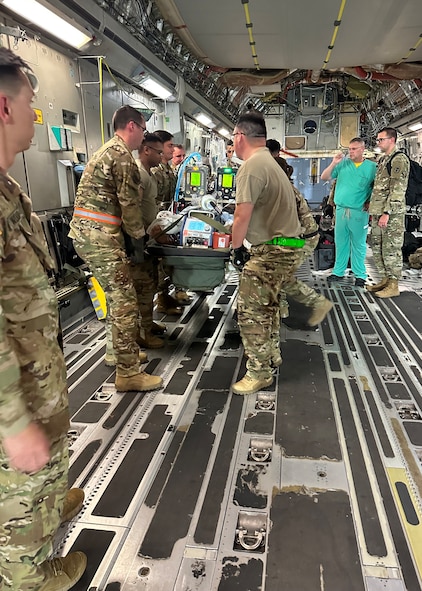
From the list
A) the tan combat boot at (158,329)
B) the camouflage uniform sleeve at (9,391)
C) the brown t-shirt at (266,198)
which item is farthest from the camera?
the tan combat boot at (158,329)


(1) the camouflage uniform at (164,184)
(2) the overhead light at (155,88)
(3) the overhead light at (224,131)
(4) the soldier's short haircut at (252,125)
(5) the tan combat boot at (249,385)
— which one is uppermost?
(3) the overhead light at (224,131)

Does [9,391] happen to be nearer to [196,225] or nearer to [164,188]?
[196,225]

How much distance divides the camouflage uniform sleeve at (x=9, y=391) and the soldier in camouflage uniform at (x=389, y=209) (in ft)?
16.9

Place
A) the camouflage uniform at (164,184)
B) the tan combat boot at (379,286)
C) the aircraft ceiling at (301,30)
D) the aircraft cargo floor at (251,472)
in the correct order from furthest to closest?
the tan combat boot at (379,286) → the camouflage uniform at (164,184) → the aircraft ceiling at (301,30) → the aircraft cargo floor at (251,472)

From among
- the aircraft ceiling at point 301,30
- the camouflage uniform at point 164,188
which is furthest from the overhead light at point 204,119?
the camouflage uniform at point 164,188

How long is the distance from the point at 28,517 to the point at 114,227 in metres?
2.12

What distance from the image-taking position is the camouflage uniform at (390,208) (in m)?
5.50

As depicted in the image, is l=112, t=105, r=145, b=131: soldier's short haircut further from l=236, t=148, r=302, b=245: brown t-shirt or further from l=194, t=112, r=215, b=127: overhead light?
l=194, t=112, r=215, b=127: overhead light

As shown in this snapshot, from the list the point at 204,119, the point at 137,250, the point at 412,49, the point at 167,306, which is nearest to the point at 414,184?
the point at 412,49

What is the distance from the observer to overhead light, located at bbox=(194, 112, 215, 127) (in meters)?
8.62

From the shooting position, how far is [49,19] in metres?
3.50

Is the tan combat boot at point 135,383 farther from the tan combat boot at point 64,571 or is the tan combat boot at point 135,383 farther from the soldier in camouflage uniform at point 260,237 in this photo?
the tan combat boot at point 64,571

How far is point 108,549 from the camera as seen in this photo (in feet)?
6.33

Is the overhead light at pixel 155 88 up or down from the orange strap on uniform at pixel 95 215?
up
